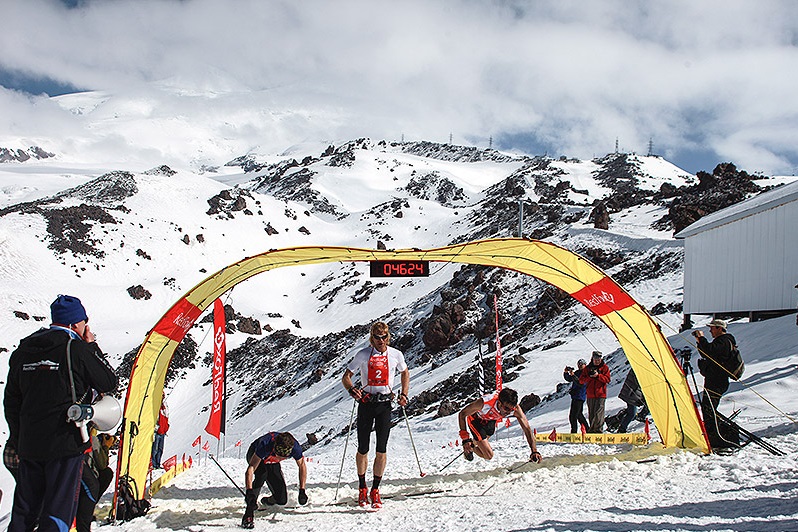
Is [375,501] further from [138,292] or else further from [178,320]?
[138,292]

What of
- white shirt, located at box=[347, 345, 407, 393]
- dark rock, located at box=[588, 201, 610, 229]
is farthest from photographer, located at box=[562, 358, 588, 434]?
dark rock, located at box=[588, 201, 610, 229]

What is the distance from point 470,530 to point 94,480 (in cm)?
347

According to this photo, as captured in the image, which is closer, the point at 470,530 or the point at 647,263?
the point at 470,530

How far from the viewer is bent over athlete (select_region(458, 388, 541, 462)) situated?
291 inches

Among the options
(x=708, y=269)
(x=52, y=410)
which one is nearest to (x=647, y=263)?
(x=708, y=269)

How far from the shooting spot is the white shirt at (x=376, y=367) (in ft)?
23.1

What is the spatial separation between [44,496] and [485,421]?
17.1 ft

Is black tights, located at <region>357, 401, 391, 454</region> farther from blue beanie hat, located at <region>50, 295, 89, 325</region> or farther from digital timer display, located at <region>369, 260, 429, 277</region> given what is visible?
blue beanie hat, located at <region>50, 295, 89, 325</region>

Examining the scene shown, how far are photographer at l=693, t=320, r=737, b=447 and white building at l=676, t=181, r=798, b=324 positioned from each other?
1059cm

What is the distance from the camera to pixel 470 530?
5539 millimetres

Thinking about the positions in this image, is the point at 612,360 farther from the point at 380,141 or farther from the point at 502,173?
the point at 380,141

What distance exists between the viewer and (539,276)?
31.0 ft

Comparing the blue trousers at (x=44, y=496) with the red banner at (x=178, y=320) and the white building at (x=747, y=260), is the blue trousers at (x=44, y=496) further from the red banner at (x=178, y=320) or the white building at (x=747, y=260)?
the white building at (x=747, y=260)

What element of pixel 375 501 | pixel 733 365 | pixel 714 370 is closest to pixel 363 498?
pixel 375 501
